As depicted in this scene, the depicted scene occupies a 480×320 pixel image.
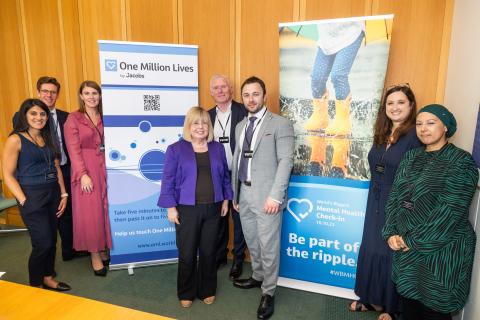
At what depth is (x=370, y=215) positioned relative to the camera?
253 cm

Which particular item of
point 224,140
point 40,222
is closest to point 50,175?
point 40,222

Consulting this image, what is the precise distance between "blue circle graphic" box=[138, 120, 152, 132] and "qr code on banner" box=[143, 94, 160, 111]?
0.13 meters

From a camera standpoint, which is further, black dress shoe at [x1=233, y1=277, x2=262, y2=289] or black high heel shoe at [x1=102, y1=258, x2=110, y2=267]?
black high heel shoe at [x1=102, y1=258, x2=110, y2=267]

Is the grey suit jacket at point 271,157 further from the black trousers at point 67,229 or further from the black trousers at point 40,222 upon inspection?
the black trousers at point 67,229

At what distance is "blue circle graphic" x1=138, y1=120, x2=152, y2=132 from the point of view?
3236 mm

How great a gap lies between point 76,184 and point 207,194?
136cm

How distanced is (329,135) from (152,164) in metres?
1.72

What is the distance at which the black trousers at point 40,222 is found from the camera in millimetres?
2694

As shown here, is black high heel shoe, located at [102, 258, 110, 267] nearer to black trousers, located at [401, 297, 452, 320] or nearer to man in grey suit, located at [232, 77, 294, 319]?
man in grey suit, located at [232, 77, 294, 319]

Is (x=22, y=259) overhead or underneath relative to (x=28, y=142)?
underneath

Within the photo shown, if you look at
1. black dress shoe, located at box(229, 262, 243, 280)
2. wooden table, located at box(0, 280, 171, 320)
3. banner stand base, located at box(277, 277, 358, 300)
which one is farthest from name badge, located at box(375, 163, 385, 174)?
wooden table, located at box(0, 280, 171, 320)

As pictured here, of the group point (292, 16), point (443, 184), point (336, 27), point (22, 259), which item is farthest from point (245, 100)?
point (22, 259)

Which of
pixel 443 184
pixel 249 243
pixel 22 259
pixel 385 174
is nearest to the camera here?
pixel 443 184

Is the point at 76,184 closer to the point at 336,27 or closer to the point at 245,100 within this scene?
the point at 245,100
